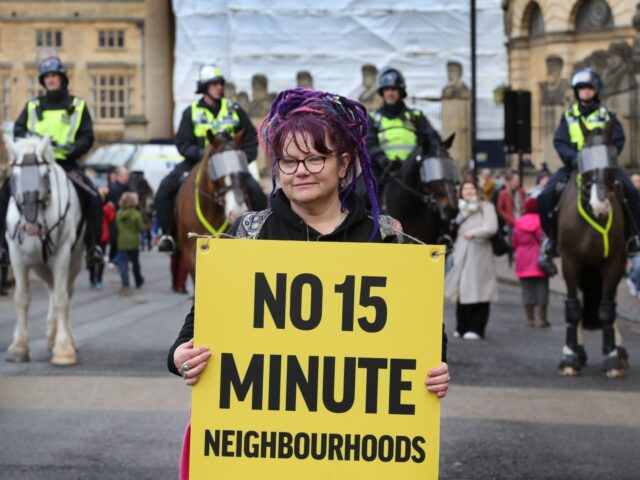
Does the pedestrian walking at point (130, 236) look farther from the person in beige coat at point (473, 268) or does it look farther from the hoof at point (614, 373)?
the hoof at point (614, 373)

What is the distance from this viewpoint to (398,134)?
46.7ft

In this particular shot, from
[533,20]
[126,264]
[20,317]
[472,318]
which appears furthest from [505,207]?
[533,20]

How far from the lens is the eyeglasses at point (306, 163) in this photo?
14.9 feet

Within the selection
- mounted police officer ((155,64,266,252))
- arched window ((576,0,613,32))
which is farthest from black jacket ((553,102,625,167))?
arched window ((576,0,613,32))

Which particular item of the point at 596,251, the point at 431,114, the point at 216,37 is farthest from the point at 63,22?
the point at 596,251

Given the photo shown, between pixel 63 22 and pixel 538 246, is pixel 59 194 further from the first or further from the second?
pixel 63 22

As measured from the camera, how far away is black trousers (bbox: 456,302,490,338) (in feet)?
51.6

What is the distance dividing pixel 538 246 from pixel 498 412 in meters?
7.96

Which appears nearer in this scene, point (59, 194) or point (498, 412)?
point (498, 412)

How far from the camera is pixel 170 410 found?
32.8 feet

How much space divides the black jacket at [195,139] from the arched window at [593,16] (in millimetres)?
34002

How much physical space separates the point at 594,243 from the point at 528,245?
5426 millimetres

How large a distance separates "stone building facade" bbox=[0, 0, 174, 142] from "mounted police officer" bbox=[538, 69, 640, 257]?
64231 mm

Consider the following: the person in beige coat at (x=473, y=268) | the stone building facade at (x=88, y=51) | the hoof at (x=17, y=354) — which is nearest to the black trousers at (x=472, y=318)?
the person in beige coat at (x=473, y=268)
